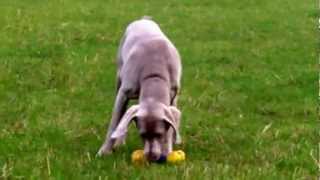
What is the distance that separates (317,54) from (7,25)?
Answer: 5.70 meters

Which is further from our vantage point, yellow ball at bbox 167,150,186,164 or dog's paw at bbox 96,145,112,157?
dog's paw at bbox 96,145,112,157

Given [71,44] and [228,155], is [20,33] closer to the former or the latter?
[71,44]

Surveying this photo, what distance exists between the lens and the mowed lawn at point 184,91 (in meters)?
7.36

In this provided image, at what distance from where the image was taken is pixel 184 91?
1070 cm

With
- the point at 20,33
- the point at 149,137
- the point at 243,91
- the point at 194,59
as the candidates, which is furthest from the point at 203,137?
the point at 20,33

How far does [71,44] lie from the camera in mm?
13742

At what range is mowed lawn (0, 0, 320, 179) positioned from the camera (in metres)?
7.36

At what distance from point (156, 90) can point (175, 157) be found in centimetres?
71

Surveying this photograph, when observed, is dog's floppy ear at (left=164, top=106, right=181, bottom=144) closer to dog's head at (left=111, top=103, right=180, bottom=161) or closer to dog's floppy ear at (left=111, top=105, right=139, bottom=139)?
dog's head at (left=111, top=103, right=180, bottom=161)

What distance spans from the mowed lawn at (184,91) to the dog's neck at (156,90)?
601 millimetres

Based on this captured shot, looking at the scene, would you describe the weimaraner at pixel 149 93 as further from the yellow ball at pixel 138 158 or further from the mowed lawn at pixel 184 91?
the mowed lawn at pixel 184 91

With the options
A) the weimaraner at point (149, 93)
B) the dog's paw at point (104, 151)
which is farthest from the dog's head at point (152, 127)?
the dog's paw at point (104, 151)

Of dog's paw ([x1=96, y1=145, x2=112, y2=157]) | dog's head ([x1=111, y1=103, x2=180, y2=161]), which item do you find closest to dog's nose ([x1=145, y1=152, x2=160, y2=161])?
dog's head ([x1=111, y1=103, x2=180, y2=161])

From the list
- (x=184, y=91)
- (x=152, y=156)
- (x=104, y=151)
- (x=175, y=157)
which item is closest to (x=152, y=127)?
(x=152, y=156)
